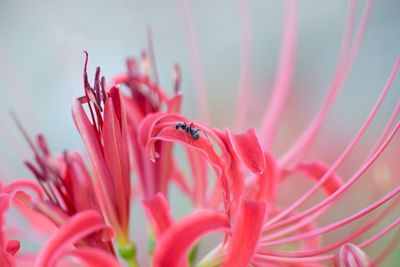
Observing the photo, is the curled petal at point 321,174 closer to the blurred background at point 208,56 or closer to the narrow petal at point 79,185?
the narrow petal at point 79,185

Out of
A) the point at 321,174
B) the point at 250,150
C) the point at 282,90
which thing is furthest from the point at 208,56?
the point at 250,150

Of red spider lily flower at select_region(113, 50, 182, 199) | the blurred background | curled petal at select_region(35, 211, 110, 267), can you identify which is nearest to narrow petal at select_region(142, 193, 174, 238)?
curled petal at select_region(35, 211, 110, 267)

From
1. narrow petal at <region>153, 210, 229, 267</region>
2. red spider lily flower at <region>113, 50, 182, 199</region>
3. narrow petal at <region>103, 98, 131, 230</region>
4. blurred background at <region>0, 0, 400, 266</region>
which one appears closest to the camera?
narrow petal at <region>153, 210, 229, 267</region>

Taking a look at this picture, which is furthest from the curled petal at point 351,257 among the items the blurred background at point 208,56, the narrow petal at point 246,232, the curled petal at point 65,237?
the blurred background at point 208,56

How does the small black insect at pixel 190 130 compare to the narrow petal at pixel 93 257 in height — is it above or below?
above

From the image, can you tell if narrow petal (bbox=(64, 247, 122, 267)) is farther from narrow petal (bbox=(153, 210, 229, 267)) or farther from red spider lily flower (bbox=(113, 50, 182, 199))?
red spider lily flower (bbox=(113, 50, 182, 199))

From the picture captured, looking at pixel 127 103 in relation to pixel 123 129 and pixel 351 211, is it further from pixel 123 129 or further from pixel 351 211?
pixel 351 211
